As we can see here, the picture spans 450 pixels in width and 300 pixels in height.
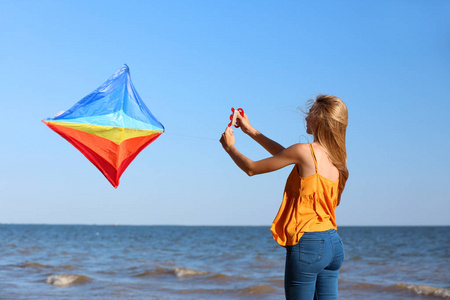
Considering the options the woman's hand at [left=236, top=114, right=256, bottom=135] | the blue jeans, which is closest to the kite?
the woman's hand at [left=236, top=114, right=256, bottom=135]

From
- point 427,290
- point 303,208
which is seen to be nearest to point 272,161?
point 303,208

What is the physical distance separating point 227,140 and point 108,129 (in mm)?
1266

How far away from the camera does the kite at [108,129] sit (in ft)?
11.6

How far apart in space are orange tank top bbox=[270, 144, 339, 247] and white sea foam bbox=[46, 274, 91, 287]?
8.59 meters

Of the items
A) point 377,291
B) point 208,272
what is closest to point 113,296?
point 208,272

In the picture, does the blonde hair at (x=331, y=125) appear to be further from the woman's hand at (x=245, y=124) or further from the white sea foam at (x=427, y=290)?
the white sea foam at (x=427, y=290)

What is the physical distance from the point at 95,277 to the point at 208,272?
2.84m

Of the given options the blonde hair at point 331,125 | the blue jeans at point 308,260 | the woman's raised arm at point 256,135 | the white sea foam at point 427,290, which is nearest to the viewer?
the blue jeans at point 308,260

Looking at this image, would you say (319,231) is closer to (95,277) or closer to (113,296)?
(113,296)

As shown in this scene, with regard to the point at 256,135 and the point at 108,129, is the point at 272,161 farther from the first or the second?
the point at 108,129

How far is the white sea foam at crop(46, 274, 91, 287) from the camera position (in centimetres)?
1012

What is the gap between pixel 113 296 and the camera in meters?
8.60

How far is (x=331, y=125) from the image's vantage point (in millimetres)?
2518

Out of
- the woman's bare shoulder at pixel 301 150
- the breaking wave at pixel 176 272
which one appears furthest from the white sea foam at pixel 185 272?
the woman's bare shoulder at pixel 301 150
